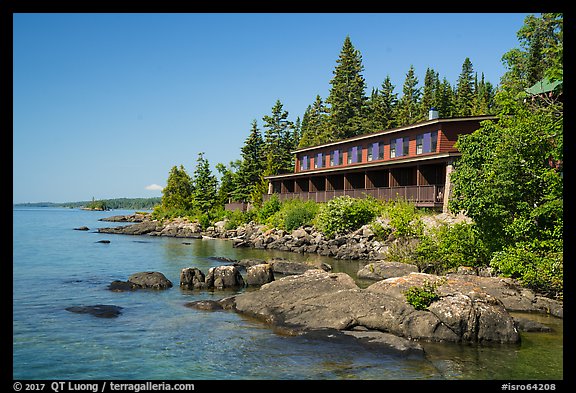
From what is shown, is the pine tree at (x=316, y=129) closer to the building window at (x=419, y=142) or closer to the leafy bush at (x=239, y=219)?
the leafy bush at (x=239, y=219)

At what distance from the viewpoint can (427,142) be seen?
4175 cm

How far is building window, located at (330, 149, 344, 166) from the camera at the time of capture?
182 ft

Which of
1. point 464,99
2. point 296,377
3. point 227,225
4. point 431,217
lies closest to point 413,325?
point 296,377

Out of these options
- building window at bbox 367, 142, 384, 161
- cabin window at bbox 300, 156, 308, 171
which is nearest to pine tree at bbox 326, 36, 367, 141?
cabin window at bbox 300, 156, 308, 171

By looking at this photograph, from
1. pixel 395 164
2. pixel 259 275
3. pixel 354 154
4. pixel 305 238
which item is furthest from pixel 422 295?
pixel 354 154

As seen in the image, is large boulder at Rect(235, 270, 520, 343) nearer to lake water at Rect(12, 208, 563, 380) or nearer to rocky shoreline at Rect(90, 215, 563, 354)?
rocky shoreline at Rect(90, 215, 563, 354)

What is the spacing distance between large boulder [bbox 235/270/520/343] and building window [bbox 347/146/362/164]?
35498mm

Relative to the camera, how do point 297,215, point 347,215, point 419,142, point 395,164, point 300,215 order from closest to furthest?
point 347,215
point 395,164
point 419,142
point 300,215
point 297,215

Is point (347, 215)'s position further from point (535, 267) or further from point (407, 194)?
point (535, 267)

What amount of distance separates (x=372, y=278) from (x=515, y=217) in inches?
293

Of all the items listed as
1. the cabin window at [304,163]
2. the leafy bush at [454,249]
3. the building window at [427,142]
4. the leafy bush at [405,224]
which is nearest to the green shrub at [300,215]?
the building window at [427,142]

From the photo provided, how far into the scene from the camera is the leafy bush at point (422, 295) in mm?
14789

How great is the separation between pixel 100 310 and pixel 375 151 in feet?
118

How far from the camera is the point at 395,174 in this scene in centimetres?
4575
